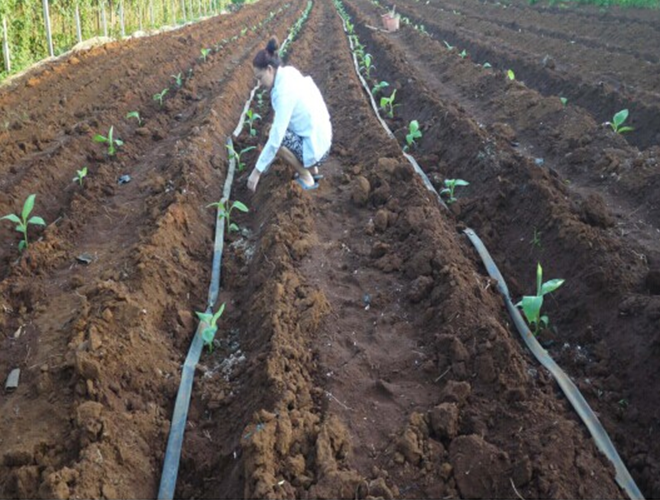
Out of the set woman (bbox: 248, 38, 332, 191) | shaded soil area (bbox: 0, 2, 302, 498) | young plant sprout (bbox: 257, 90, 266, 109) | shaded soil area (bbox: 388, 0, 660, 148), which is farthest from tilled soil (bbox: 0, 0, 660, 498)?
young plant sprout (bbox: 257, 90, 266, 109)

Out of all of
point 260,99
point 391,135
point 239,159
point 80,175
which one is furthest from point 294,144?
point 260,99

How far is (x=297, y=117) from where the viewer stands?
606 centimetres

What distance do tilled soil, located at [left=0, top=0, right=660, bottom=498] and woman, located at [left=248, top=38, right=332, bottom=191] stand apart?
44 centimetres

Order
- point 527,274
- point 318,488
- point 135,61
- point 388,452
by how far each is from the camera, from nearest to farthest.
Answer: point 318,488, point 388,452, point 527,274, point 135,61

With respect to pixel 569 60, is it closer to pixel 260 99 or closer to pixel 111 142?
pixel 260 99

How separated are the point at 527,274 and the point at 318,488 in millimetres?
3090

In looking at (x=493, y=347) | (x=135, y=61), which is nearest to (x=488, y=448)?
(x=493, y=347)

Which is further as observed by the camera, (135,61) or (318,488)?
(135,61)

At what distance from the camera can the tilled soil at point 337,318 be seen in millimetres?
3096

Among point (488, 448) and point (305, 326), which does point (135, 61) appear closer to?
point (305, 326)

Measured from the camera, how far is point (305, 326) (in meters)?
4.18

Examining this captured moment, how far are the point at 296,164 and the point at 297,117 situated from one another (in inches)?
24.4

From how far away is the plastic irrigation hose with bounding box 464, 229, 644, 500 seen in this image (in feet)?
10.1

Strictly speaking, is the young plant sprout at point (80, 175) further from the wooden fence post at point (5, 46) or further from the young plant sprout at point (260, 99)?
the wooden fence post at point (5, 46)
